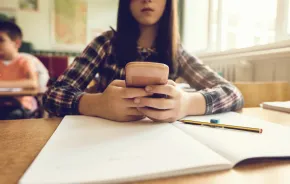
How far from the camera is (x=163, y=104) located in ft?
1.64

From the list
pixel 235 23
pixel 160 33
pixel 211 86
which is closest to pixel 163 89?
pixel 211 86

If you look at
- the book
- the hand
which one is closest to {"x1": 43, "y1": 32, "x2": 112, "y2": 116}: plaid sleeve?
the hand

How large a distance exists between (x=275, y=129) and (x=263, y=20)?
138 centimetres

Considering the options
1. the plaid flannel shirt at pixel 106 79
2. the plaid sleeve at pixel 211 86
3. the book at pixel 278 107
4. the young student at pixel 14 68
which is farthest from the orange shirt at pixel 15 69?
the book at pixel 278 107

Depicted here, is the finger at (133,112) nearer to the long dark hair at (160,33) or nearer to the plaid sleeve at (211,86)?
the plaid sleeve at (211,86)

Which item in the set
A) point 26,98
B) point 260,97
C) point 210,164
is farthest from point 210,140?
point 26,98

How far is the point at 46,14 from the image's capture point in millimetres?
3281

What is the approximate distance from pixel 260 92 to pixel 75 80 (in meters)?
0.71

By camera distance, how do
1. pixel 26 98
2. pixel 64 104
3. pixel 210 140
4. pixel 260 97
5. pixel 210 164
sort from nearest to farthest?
pixel 210 164
pixel 210 140
pixel 64 104
pixel 260 97
pixel 26 98

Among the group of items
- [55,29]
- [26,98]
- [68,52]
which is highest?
[55,29]

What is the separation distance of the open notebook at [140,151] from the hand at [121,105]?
4cm

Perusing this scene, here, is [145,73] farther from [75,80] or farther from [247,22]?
[247,22]

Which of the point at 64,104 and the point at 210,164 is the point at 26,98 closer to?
the point at 64,104

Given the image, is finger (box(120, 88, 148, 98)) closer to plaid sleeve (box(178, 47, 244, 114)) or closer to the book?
plaid sleeve (box(178, 47, 244, 114))
